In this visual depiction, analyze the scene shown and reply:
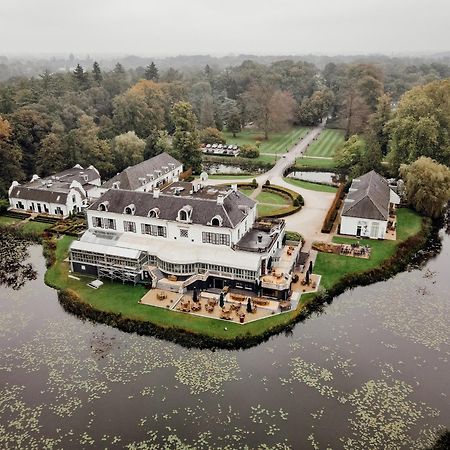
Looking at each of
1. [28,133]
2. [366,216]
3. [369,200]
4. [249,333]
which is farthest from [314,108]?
[249,333]

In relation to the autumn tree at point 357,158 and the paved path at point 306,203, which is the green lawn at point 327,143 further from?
the autumn tree at point 357,158

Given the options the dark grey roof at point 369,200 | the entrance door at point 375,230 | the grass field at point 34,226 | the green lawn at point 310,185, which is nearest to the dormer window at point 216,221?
the dark grey roof at point 369,200

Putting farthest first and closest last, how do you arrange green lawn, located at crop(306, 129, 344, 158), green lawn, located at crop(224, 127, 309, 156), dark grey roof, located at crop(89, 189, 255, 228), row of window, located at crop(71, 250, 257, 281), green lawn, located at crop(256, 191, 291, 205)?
green lawn, located at crop(224, 127, 309, 156) < green lawn, located at crop(306, 129, 344, 158) < green lawn, located at crop(256, 191, 291, 205) < dark grey roof, located at crop(89, 189, 255, 228) < row of window, located at crop(71, 250, 257, 281)

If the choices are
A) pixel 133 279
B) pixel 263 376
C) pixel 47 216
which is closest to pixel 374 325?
pixel 263 376

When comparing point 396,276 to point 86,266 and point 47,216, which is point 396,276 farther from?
point 47,216

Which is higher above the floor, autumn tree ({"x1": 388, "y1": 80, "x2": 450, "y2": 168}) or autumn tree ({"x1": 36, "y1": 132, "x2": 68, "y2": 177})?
autumn tree ({"x1": 388, "y1": 80, "x2": 450, "y2": 168})

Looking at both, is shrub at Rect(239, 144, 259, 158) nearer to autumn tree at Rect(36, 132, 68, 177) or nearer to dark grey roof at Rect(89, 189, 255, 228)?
autumn tree at Rect(36, 132, 68, 177)

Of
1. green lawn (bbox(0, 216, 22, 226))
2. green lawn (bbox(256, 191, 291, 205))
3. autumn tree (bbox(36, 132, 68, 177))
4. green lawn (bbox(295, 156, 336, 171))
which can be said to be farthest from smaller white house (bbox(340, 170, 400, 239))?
A: autumn tree (bbox(36, 132, 68, 177))
